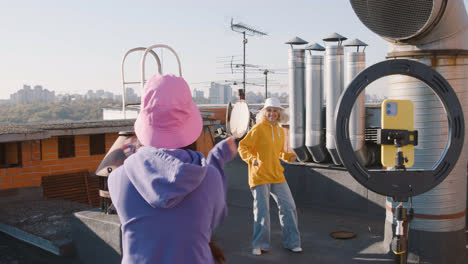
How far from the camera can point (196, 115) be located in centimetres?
192

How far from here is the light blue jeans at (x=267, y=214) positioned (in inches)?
217

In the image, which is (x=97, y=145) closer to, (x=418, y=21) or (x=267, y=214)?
(x=267, y=214)

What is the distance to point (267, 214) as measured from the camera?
5531mm

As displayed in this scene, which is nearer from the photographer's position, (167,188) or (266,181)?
(167,188)

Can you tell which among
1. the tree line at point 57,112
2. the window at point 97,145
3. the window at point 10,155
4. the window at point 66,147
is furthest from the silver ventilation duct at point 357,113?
the tree line at point 57,112

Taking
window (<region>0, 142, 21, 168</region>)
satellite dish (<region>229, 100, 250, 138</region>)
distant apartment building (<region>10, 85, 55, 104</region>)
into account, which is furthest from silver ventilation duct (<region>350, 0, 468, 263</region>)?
distant apartment building (<region>10, 85, 55, 104</region>)

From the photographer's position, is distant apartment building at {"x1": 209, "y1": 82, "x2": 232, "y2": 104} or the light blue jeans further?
distant apartment building at {"x1": 209, "y1": 82, "x2": 232, "y2": 104}

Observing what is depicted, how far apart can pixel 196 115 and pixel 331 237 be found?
489 cm

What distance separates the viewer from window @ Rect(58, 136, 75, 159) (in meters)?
9.11

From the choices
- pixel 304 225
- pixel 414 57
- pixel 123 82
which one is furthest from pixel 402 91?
pixel 123 82

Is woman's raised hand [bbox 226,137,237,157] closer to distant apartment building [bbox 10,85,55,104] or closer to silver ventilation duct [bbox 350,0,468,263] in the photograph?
silver ventilation duct [bbox 350,0,468,263]

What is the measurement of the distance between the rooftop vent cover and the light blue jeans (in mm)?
2133

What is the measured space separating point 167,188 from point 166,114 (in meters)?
0.31

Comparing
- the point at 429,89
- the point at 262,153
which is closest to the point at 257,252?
the point at 262,153
